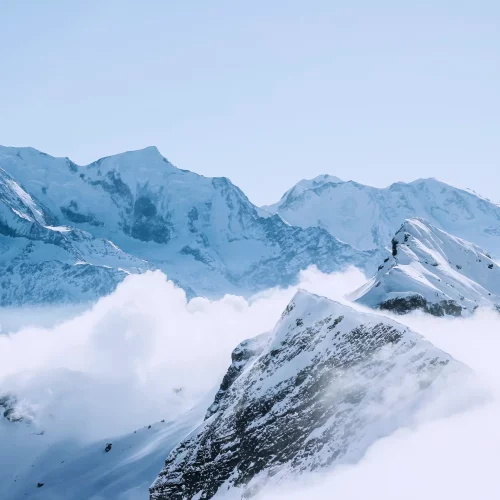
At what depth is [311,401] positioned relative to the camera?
270 ft

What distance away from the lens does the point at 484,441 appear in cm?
6306

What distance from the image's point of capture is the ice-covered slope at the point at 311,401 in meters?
73.8

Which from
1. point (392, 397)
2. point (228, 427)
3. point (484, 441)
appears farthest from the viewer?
point (228, 427)

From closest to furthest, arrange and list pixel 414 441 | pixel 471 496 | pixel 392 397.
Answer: pixel 471 496 < pixel 414 441 < pixel 392 397

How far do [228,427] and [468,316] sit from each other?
321ft

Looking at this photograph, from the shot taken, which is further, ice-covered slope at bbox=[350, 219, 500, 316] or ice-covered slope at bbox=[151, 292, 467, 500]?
ice-covered slope at bbox=[350, 219, 500, 316]

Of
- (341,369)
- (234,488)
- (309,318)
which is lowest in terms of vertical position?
(234,488)

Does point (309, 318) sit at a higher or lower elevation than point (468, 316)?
higher

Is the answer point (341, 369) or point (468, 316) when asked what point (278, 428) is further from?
point (468, 316)

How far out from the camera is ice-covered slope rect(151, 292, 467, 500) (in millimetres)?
73750

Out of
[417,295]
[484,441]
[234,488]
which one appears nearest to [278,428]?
[234,488]

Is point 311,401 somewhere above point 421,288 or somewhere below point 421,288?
below

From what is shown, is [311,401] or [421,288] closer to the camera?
[311,401]

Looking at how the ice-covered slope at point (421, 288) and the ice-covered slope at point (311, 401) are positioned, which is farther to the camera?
the ice-covered slope at point (421, 288)
